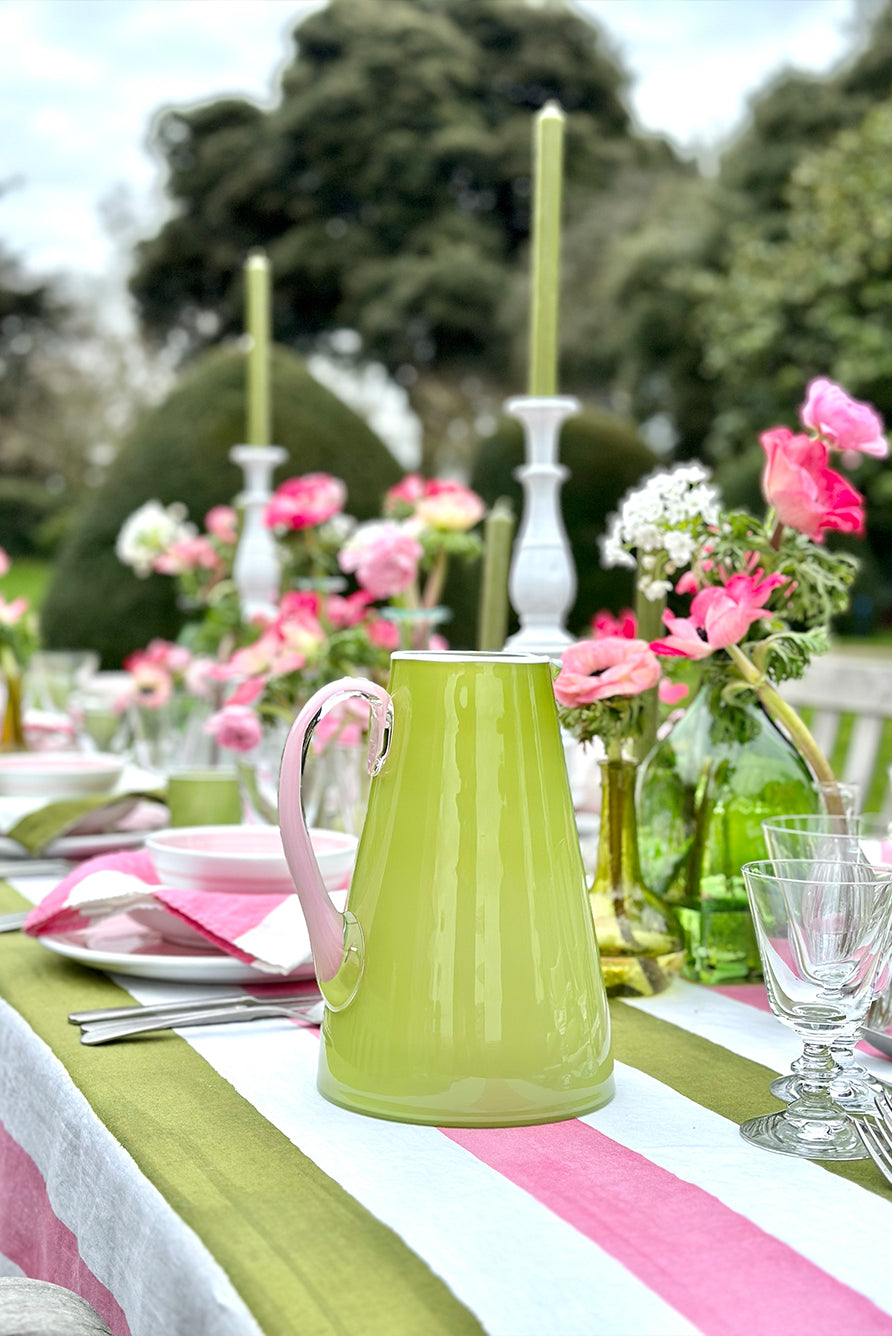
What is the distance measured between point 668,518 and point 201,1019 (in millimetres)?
522

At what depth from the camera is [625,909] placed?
1019 mm

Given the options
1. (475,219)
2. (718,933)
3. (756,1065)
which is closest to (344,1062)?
(756,1065)

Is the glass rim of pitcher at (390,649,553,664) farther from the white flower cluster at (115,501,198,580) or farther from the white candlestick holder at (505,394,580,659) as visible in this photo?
the white flower cluster at (115,501,198,580)

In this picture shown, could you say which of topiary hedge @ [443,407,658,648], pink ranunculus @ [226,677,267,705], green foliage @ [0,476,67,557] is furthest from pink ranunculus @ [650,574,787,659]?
green foliage @ [0,476,67,557]

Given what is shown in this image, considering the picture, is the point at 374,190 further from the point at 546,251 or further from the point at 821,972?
the point at 821,972

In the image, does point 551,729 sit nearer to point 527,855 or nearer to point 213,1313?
point 527,855

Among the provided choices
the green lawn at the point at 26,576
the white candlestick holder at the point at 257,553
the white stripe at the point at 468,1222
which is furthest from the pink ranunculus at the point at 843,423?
the green lawn at the point at 26,576

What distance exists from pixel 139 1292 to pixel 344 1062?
16 cm

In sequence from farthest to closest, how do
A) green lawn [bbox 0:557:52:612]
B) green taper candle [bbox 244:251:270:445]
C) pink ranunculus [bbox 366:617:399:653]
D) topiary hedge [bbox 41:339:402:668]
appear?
1. green lawn [bbox 0:557:52:612]
2. topiary hedge [bbox 41:339:402:668]
3. green taper candle [bbox 244:251:270:445]
4. pink ranunculus [bbox 366:617:399:653]

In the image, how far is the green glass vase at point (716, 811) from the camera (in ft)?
3.51

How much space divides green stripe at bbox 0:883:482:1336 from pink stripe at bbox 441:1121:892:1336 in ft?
0.28

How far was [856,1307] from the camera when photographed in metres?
0.57

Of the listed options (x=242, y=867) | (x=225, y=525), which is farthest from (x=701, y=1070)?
(x=225, y=525)

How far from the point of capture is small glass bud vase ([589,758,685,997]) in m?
1.01
